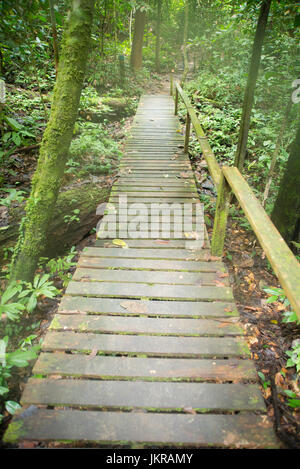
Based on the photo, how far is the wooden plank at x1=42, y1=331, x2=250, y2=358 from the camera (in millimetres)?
2164

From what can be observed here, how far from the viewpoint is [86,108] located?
26.2 feet

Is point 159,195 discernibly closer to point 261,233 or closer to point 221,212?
point 221,212

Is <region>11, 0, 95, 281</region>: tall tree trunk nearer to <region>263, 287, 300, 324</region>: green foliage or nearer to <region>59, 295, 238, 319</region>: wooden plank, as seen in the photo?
<region>59, 295, 238, 319</region>: wooden plank

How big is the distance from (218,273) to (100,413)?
1832mm

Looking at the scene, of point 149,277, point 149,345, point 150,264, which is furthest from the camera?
point 150,264

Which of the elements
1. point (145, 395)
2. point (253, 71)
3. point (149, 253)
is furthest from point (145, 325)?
point (253, 71)

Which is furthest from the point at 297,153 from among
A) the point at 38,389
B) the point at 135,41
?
the point at 135,41

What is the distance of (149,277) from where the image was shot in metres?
2.94

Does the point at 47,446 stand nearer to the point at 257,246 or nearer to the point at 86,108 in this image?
the point at 257,246

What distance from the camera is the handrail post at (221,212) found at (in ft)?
9.49

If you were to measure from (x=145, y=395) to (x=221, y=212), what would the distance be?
1989 mm

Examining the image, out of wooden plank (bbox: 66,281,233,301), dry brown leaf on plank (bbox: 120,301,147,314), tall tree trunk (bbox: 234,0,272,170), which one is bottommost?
dry brown leaf on plank (bbox: 120,301,147,314)

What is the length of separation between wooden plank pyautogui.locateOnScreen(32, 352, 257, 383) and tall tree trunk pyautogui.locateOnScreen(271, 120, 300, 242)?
220 centimetres

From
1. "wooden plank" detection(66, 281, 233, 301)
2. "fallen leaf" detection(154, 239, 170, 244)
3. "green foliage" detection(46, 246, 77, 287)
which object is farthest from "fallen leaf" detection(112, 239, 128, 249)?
"wooden plank" detection(66, 281, 233, 301)
